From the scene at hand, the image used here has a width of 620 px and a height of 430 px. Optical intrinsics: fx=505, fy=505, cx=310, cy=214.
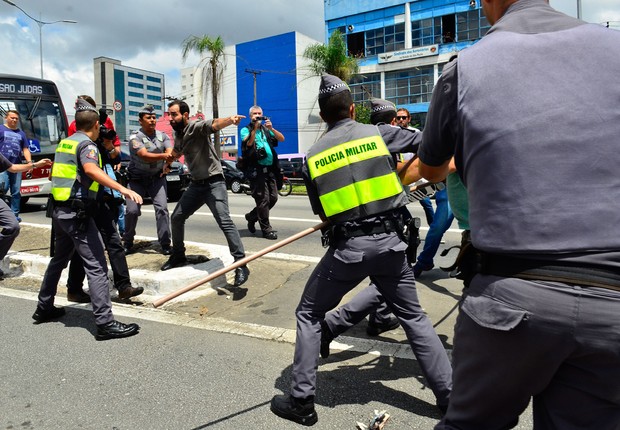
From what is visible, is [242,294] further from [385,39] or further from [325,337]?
[385,39]

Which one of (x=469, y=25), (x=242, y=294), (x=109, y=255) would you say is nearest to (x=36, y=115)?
(x=109, y=255)

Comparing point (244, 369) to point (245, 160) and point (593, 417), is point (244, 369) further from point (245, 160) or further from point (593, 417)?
point (245, 160)

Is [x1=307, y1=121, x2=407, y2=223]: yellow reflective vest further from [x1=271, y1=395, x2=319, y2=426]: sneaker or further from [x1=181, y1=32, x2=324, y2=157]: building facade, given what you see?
[x1=181, y1=32, x2=324, y2=157]: building facade

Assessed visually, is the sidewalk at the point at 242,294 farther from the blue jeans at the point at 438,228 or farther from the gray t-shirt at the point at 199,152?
the gray t-shirt at the point at 199,152

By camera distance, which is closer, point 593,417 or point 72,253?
point 593,417

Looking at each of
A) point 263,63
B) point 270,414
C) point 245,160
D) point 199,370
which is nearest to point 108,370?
point 199,370

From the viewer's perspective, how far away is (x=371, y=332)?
13.2 feet

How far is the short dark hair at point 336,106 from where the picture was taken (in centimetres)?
291

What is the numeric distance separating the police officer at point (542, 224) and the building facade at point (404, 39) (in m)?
35.0

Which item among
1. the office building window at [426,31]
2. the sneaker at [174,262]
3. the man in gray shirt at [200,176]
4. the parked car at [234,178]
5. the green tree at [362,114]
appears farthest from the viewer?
the office building window at [426,31]

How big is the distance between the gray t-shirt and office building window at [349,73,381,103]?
3508 centimetres

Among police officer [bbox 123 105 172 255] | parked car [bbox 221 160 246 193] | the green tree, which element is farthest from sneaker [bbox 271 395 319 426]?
the green tree

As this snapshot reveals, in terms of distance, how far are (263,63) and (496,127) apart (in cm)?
4644

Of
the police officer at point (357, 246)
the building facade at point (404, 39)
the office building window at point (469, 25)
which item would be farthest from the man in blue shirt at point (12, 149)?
the office building window at point (469, 25)
